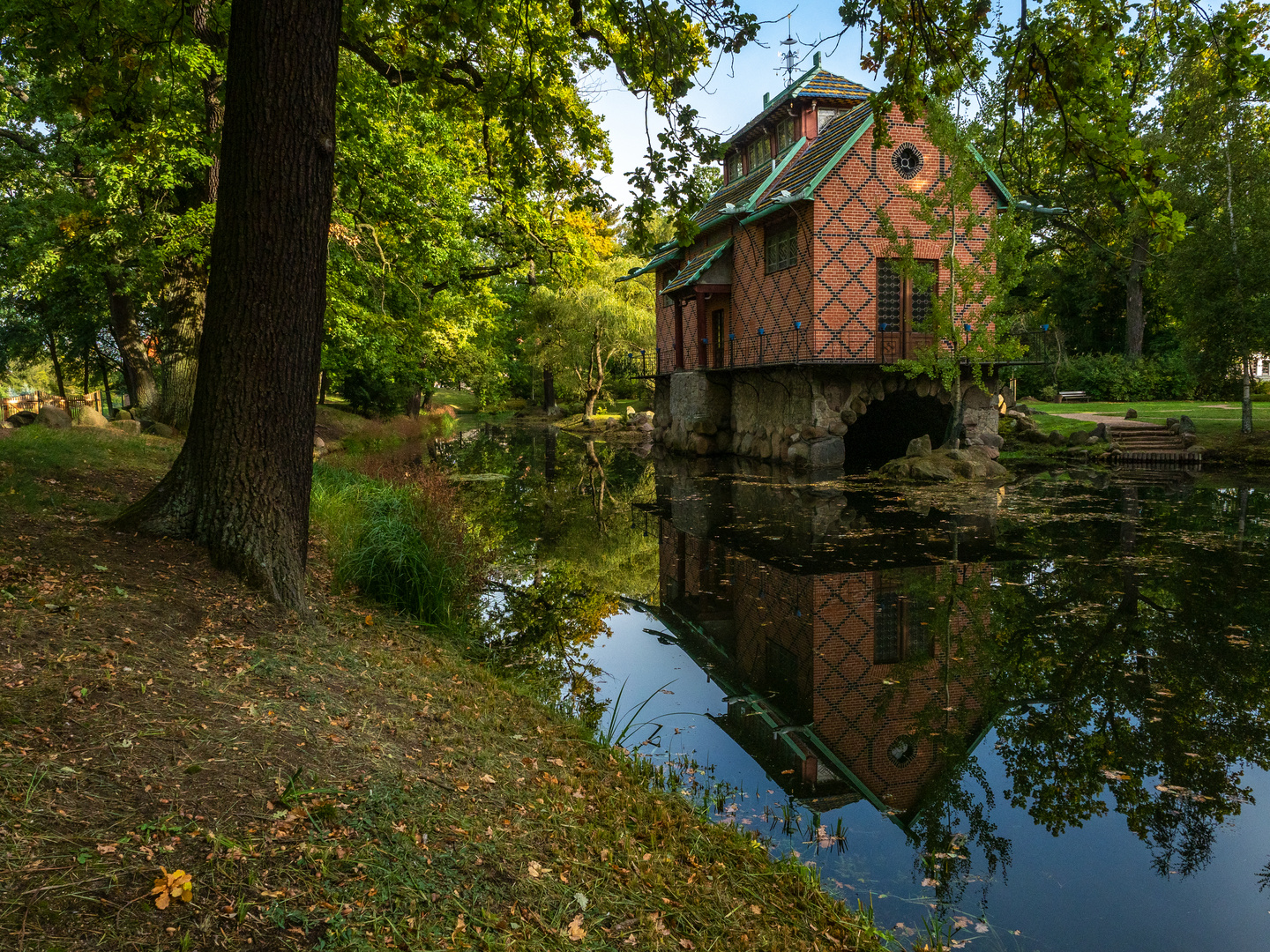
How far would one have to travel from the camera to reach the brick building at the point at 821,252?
2081 centimetres

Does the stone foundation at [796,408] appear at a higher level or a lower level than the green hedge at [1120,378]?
lower

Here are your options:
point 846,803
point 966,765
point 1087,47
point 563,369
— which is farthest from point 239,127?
point 563,369

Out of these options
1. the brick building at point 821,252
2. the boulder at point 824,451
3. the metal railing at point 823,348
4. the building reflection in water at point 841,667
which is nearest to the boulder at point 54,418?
the building reflection in water at point 841,667

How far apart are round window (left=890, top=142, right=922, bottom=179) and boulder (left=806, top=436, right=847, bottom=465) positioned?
7145 millimetres

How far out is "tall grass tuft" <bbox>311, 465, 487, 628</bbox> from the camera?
7645 mm

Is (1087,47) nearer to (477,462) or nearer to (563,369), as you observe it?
(477,462)

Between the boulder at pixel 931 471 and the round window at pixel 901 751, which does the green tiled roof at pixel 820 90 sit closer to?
the boulder at pixel 931 471

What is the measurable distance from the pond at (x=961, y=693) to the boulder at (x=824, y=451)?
773 centimetres

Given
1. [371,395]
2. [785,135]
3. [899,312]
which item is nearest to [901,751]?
[899,312]

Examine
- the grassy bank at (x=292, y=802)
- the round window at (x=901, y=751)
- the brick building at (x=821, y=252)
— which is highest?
the brick building at (x=821, y=252)

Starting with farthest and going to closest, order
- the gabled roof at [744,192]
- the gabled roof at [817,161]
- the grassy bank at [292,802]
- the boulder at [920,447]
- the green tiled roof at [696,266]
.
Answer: the green tiled roof at [696,266] < the gabled roof at [744,192] < the gabled roof at [817,161] < the boulder at [920,447] < the grassy bank at [292,802]

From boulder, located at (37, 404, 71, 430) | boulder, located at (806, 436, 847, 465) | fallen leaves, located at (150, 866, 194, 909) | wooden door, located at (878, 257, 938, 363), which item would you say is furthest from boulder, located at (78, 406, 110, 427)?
wooden door, located at (878, 257, 938, 363)

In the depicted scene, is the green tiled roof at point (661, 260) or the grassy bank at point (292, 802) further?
the green tiled roof at point (661, 260)

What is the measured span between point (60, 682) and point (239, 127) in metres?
3.54
